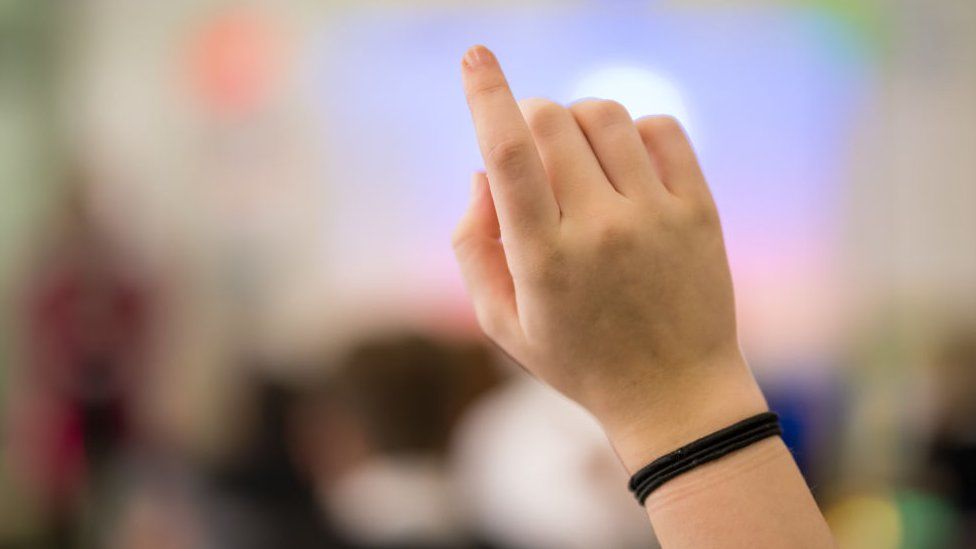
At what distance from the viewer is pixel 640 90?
8.48 feet

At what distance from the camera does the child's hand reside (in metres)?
0.41

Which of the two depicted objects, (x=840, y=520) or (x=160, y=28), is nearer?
(x=840, y=520)

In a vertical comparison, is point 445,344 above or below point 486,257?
below

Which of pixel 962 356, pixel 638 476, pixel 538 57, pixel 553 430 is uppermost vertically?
pixel 538 57

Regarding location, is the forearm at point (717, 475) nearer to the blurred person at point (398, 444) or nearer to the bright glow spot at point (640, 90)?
the blurred person at point (398, 444)

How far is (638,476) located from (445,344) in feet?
6.75

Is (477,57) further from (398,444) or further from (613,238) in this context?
(398,444)

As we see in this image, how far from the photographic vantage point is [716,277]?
441 mm

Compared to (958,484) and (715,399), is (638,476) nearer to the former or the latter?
(715,399)

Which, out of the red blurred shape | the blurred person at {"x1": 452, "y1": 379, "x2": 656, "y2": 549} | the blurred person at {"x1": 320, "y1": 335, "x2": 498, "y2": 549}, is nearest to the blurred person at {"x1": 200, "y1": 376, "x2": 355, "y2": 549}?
the blurred person at {"x1": 320, "y1": 335, "x2": 498, "y2": 549}

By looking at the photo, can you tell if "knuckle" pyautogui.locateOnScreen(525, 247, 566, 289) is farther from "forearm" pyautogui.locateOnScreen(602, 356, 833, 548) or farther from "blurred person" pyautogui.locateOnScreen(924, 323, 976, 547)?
"blurred person" pyautogui.locateOnScreen(924, 323, 976, 547)

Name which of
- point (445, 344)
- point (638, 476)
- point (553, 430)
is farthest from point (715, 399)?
point (445, 344)

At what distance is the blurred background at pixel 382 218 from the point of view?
8.27 feet

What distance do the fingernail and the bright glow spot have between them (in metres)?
2.15
